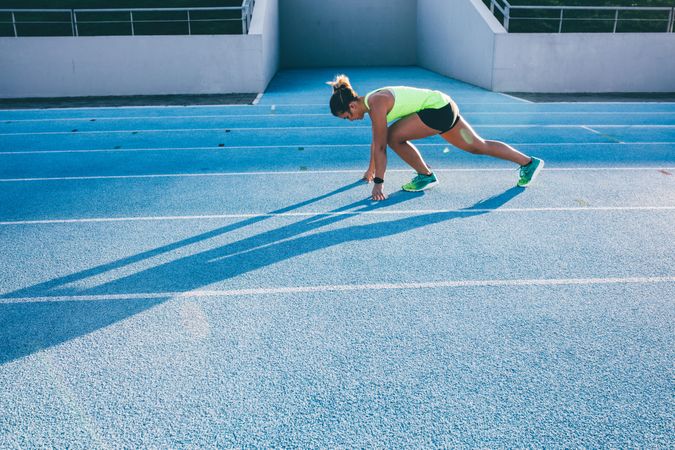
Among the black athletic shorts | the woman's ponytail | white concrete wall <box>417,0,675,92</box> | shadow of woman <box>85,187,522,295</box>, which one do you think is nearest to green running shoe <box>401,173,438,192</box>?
shadow of woman <box>85,187,522,295</box>

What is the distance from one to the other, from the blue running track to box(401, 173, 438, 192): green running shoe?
0.48 feet

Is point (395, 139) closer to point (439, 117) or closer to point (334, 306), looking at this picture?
point (439, 117)

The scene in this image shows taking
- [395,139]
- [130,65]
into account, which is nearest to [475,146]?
[395,139]

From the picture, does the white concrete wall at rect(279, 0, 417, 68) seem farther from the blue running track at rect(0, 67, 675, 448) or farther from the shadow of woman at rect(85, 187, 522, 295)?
the shadow of woman at rect(85, 187, 522, 295)

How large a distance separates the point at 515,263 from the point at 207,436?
279 cm

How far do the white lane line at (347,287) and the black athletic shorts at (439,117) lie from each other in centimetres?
208

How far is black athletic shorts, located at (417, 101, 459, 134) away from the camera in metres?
5.53

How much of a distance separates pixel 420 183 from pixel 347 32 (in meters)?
20.5

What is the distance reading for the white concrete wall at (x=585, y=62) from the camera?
50.2ft

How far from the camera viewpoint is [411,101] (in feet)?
17.7

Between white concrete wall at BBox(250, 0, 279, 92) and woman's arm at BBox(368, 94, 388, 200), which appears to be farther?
white concrete wall at BBox(250, 0, 279, 92)

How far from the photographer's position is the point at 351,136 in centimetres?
987

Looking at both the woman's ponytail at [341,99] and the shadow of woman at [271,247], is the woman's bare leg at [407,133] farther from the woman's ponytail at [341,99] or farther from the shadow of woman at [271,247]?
the woman's ponytail at [341,99]

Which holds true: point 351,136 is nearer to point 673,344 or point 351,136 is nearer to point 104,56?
point 673,344
